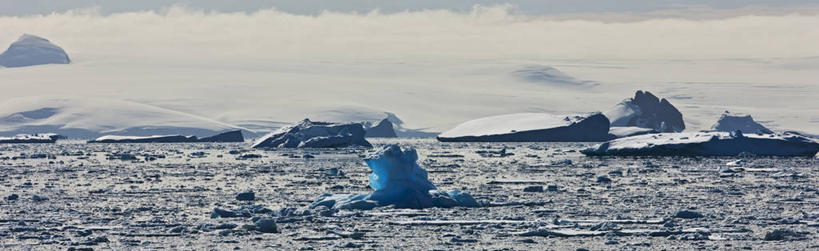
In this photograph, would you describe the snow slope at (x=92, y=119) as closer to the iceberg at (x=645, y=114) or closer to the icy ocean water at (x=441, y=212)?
the iceberg at (x=645, y=114)

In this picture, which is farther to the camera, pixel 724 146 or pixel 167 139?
pixel 167 139

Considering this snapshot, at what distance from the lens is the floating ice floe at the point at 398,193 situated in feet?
68.6

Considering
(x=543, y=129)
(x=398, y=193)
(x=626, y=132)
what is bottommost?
(x=398, y=193)

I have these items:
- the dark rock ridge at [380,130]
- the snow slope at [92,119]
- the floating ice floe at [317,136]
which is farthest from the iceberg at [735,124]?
the snow slope at [92,119]

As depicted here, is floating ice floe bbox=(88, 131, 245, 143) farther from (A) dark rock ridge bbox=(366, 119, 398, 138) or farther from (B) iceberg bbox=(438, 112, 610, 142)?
(B) iceberg bbox=(438, 112, 610, 142)

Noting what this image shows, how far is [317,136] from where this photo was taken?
62.3 m

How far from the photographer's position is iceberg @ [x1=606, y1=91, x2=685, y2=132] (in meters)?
82.1

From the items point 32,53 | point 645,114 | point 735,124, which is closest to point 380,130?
point 645,114

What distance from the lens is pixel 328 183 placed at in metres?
28.7

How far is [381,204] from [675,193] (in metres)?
6.49

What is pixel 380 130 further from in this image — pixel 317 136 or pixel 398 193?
pixel 398 193

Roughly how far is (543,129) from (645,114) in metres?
18.8

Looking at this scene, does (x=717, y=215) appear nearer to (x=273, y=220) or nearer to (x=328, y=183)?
(x=273, y=220)

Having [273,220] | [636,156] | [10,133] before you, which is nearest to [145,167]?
[636,156]
